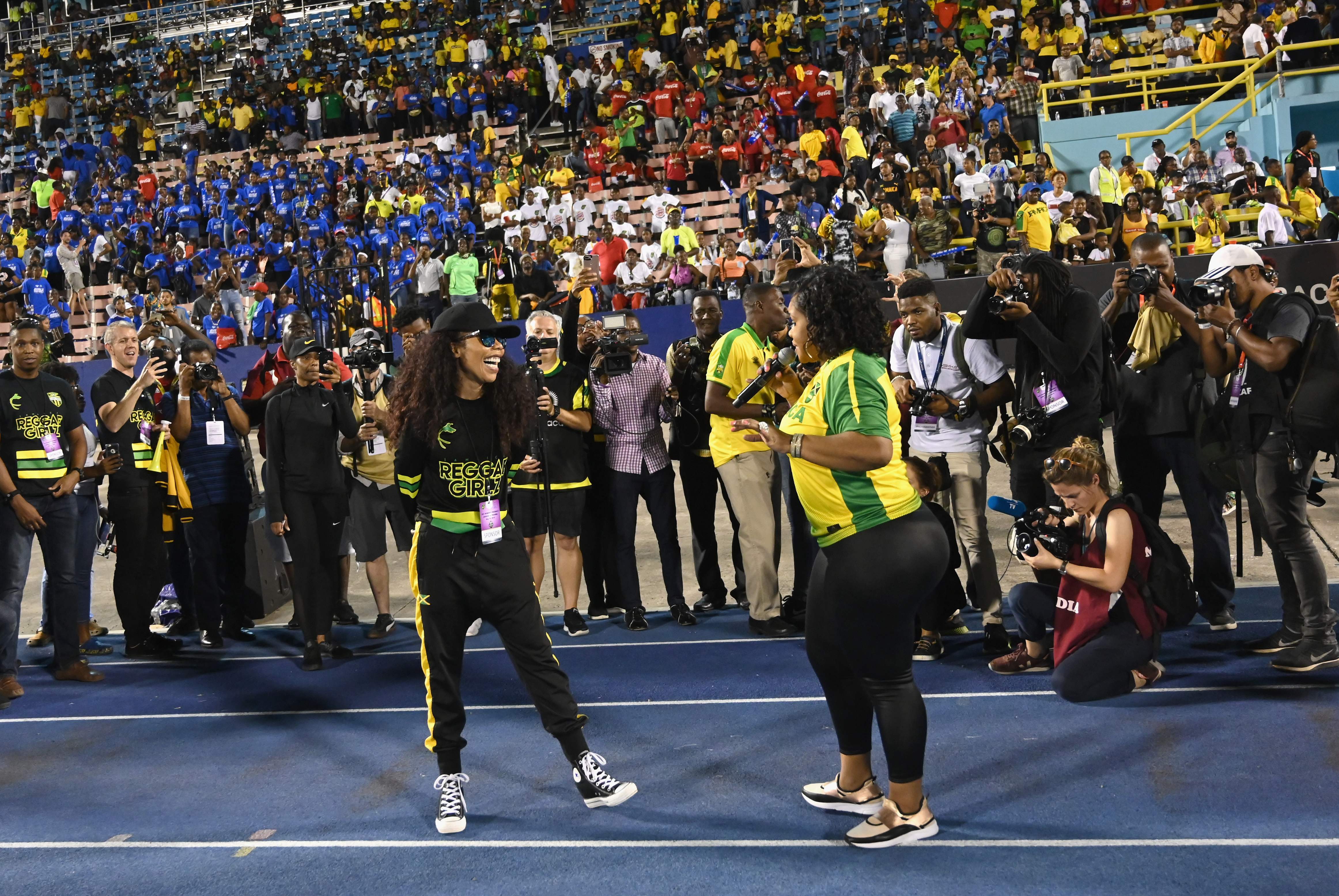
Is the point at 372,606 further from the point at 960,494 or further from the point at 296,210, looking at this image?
the point at 296,210

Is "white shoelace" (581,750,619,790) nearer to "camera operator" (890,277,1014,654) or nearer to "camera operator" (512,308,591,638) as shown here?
"camera operator" (890,277,1014,654)

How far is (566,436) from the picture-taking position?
722cm

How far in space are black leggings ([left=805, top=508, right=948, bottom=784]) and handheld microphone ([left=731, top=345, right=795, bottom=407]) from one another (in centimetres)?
66

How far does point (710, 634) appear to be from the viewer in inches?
277

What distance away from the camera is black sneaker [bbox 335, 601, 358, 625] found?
7.82m

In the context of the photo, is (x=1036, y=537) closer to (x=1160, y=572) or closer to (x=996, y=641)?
(x=1160, y=572)

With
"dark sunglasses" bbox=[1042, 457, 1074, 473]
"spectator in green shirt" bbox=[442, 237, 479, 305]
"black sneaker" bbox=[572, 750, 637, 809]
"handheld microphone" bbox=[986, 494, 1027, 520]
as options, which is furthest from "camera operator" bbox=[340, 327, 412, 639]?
"spectator in green shirt" bbox=[442, 237, 479, 305]

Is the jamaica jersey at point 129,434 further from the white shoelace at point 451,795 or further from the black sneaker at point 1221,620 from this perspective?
the black sneaker at point 1221,620

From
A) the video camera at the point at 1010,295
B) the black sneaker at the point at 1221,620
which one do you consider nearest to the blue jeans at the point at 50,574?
the video camera at the point at 1010,295

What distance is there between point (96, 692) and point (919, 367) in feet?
16.0

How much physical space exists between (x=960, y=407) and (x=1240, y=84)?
1552 centimetres

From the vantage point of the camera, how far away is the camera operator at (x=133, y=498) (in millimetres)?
7254

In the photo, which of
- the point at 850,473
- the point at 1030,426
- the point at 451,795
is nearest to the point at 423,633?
A: the point at 451,795

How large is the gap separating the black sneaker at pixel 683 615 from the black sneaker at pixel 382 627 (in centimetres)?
176
